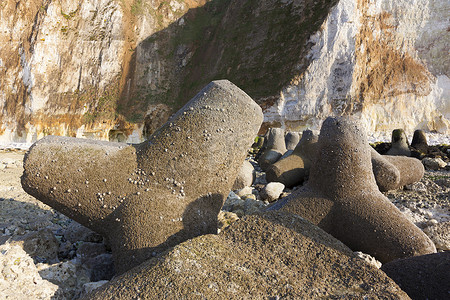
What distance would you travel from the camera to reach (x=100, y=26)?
26406mm

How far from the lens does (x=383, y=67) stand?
19.5 m

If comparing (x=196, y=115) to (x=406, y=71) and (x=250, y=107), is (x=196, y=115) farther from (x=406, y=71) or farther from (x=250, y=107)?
(x=406, y=71)

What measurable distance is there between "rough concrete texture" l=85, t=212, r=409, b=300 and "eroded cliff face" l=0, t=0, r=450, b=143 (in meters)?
18.7

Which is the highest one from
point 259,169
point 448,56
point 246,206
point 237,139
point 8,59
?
point 448,56

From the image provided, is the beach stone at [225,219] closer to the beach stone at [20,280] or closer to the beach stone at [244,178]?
the beach stone at [20,280]

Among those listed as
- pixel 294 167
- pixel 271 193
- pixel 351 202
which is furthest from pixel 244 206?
pixel 294 167

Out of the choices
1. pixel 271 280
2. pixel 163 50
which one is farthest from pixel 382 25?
pixel 271 280

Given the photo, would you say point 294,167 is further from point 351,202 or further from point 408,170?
point 351,202

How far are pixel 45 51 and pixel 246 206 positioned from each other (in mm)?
25812

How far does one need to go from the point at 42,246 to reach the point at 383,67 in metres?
21.4

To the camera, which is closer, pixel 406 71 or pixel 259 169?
pixel 259 169

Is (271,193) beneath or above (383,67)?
beneath

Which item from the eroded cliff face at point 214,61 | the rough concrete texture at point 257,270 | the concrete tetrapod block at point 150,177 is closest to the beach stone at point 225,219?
the concrete tetrapod block at point 150,177

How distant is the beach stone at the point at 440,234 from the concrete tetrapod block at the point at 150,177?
7.30 feet
